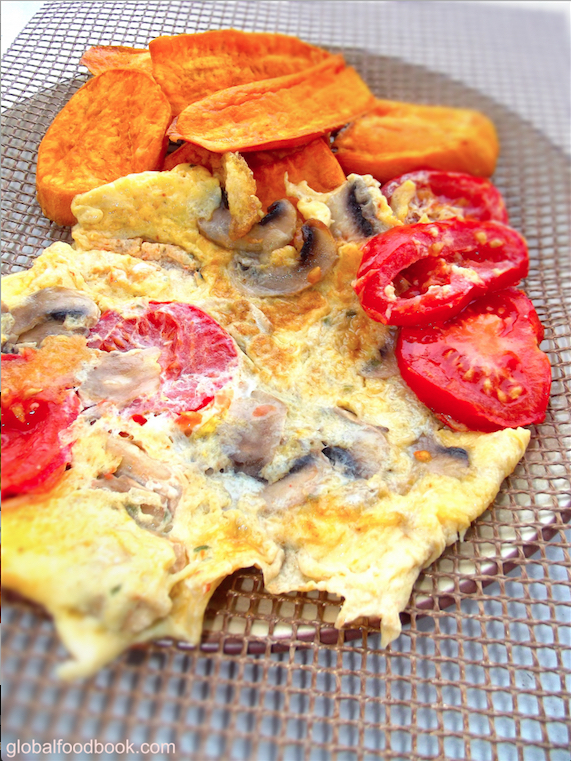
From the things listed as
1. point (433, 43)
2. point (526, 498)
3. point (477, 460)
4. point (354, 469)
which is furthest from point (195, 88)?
point (526, 498)

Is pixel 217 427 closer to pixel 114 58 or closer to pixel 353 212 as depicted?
pixel 353 212

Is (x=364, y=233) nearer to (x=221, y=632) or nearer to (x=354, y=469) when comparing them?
(x=354, y=469)

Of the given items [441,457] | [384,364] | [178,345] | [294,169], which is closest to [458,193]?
[294,169]

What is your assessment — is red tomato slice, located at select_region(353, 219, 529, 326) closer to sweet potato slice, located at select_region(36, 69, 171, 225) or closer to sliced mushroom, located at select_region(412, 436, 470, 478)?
sliced mushroom, located at select_region(412, 436, 470, 478)

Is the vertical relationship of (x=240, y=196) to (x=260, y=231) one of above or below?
above

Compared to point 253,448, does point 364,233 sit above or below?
above
